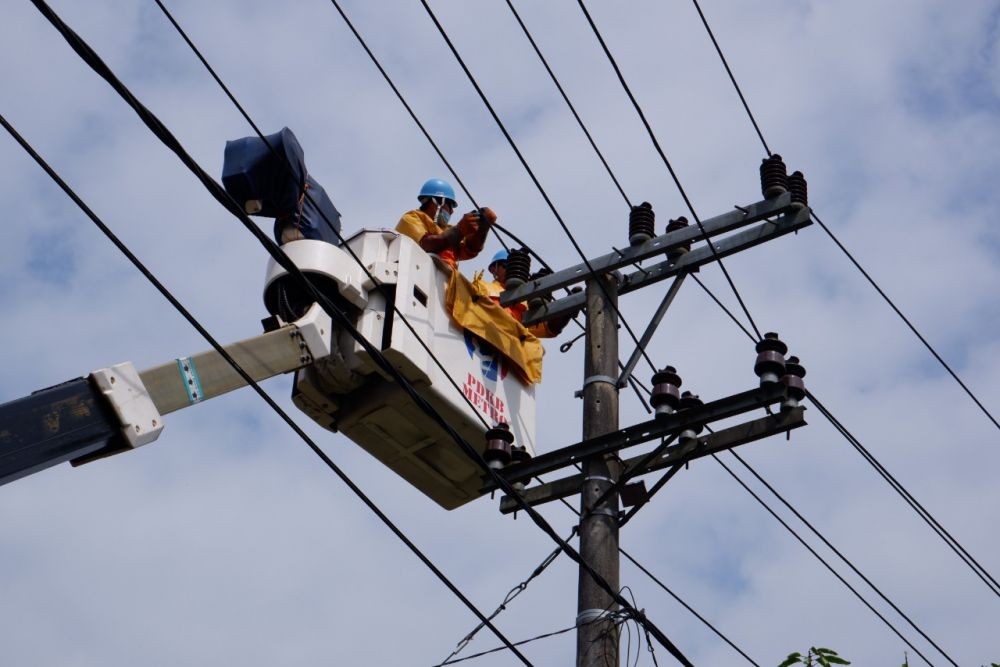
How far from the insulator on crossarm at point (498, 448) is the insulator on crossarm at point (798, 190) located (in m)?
2.48

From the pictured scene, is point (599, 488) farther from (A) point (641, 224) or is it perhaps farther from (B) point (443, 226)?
(B) point (443, 226)

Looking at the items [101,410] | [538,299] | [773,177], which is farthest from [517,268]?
[101,410]


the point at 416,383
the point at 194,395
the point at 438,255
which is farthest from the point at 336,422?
the point at 194,395

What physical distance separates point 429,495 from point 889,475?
3609 millimetres

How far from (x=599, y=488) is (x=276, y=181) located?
10.4 ft

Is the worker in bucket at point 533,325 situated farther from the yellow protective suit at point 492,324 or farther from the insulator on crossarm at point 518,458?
the insulator on crossarm at point 518,458

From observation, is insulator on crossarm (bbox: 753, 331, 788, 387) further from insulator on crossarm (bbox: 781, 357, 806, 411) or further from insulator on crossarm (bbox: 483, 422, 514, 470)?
insulator on crossarm (bbox: 483, 422, 514, 470)

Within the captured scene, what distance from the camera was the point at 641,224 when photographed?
10797mm

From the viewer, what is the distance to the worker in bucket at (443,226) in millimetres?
11453

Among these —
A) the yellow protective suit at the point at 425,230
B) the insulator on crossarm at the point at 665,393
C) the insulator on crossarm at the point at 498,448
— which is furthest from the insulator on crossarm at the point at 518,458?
the yellow protective suit at the point at 425,230

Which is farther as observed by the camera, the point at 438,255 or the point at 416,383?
the point at 438,255

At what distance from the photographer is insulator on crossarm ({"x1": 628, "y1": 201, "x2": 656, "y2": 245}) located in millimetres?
10758

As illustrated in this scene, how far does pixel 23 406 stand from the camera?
761 centimetres

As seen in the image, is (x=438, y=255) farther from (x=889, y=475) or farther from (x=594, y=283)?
(x=889, y=475)
